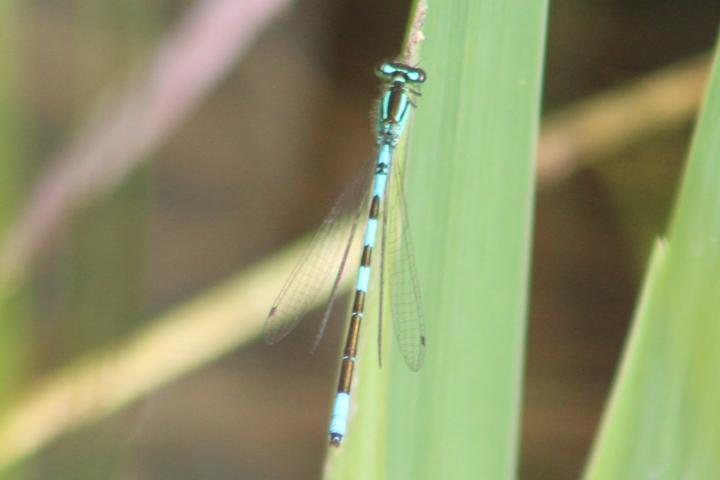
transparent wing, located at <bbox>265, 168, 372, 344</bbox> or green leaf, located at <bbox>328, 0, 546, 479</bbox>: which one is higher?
transparent wing, located at <bbox>265, 168, 372, 344</bbox>

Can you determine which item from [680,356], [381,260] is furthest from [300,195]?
[680,356]

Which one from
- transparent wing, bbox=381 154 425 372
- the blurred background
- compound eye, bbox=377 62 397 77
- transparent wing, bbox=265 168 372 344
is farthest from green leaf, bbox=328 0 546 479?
the blurred background

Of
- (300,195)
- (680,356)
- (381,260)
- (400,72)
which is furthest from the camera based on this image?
(300,195)

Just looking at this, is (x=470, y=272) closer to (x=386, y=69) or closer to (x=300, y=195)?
(x=386, y=69)

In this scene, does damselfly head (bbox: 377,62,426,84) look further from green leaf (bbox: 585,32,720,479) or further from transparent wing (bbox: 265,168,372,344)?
green leaf (bbox: 585,32,720,479)

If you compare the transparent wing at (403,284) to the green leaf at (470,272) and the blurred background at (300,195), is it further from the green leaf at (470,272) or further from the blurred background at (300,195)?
the blurred background at (300,195)

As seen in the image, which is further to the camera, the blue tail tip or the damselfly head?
the damselfly head

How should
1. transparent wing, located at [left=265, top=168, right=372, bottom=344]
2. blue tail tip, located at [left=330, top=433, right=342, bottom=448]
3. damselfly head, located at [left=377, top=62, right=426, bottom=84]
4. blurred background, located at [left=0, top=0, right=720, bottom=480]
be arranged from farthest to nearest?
blurred background, located at [left=0, top=0, right=720, bottom=480] < transparent wing, located at [left=265, top=168, right=372, bottom=344] < damselfly head, located at [left=377, top=62, right=426, bottom=84] < blue tail tip, located at [left=330, top=433, right=342, bottom=448]
